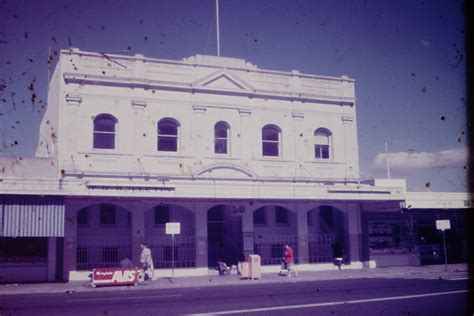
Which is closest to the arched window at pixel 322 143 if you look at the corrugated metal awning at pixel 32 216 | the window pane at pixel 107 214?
the window pane at pixel 107 214

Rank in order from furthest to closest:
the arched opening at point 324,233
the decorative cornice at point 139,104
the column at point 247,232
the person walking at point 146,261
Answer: the arched opening at point 324,233, the column at point 247,232, the decorative cornice at point 139,104, the person walking at point 146,261

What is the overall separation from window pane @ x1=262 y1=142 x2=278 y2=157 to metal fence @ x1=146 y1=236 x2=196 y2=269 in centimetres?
659

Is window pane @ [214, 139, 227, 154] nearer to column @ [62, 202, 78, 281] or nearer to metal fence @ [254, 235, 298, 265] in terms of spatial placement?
metal fence @ [254, 235, 298, 265]

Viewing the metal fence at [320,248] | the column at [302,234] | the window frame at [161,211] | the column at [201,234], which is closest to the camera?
the column at [201,234]

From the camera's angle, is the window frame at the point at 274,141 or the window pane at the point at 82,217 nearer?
the window pane at the point at 82,217

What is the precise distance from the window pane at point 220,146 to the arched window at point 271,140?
2.39m

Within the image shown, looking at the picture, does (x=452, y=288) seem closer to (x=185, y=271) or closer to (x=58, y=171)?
(x=185, y=271)

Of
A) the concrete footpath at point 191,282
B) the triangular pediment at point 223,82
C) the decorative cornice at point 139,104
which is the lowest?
the concrete footpath at point 191,282

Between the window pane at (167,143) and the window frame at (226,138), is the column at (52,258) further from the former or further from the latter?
the window frame at (226,138)

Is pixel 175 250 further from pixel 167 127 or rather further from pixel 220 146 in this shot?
pixel 167 127

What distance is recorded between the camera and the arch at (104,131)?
82.8ft

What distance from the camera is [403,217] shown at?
3083cm

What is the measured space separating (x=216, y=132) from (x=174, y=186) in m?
5.24

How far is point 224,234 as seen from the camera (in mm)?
28203
